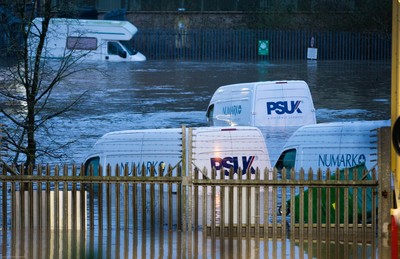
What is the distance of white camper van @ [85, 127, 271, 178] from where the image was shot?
14836 millimetres

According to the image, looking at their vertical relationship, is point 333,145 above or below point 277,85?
below

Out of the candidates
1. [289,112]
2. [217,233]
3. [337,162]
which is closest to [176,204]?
[217,233]

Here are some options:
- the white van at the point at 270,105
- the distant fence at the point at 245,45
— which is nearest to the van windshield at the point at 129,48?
the distant fence at the point at 245,45

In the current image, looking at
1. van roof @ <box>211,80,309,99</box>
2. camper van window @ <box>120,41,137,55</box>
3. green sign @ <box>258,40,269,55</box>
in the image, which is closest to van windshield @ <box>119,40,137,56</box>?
camper van window @ <box>120,41,137,55</box>

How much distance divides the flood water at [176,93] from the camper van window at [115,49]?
1.89 meters

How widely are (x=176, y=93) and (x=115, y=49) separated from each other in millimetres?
21348

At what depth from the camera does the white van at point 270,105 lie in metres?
25.2

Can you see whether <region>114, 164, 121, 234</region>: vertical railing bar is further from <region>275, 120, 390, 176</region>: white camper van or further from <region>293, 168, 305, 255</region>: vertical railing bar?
<region>275, 120, 390, 176</region>: white camper van

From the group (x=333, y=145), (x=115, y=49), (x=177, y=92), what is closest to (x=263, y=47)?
(x=115, y=49)

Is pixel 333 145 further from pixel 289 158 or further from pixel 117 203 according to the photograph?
A: pixel 117 203

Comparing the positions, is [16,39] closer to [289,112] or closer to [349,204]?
[349,204]

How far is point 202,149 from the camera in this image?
48.6 feet

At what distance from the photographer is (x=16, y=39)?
15305 mm

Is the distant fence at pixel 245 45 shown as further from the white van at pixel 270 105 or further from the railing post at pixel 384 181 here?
the railing post at pixel 384 181
